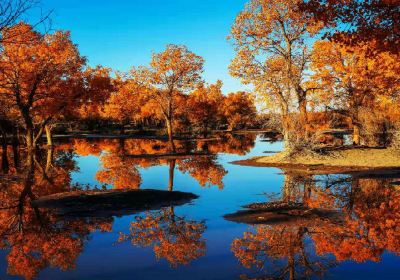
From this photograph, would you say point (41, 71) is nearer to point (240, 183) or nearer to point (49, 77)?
point (49, 77)

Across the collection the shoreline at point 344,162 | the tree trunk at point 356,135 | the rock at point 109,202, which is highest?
the tree trunk at point 356,135

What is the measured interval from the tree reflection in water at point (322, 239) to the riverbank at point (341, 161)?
10383 millimetres

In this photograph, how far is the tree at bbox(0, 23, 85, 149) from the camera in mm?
40688

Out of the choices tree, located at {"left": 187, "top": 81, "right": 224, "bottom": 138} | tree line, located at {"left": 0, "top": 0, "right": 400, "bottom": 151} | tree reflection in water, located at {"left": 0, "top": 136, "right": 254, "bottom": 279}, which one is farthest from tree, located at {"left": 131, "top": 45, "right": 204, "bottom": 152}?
tree, located at {"left": 187, "top": 81, "right": 224, "bottom": 138}

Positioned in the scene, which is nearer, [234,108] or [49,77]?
[49,77]

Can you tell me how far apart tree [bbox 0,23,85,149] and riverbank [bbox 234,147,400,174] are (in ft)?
71.1

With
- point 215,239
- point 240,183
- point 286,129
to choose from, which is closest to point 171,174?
point 240,183

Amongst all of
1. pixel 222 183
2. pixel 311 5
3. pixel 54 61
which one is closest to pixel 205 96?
pixel 54 61

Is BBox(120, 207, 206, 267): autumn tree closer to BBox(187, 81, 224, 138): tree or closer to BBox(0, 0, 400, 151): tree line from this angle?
BBox(0, 0, 400, 151): tree line

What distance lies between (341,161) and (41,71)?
97.8 ft

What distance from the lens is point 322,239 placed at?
13250 mm

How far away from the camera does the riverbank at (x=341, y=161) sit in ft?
98.6

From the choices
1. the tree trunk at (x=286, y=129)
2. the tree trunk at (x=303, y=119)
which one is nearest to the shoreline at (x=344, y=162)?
the tree trunk at (x=286, y=129)

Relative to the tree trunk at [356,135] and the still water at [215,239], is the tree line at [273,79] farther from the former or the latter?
the still water at [215,239]
